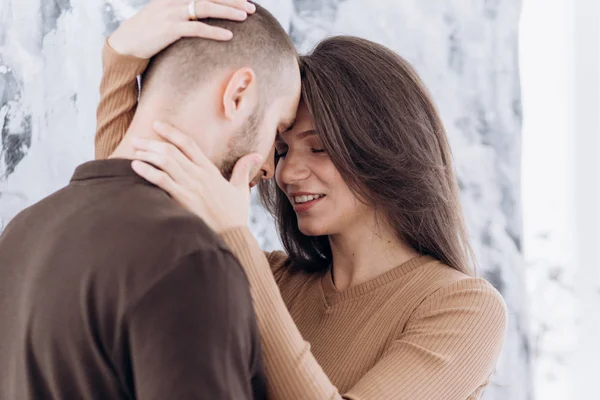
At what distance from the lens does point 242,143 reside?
1281 mm

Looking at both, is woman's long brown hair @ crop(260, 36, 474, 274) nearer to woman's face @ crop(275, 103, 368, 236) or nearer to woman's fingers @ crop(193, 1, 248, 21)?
woman's face @ crop(275, 103, 368, 236)

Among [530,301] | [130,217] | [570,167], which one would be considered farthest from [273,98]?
[570,167]

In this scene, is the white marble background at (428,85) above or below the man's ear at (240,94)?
below

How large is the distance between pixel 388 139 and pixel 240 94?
538 mm

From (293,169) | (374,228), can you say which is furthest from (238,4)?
(374,228)

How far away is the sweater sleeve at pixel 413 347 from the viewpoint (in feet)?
4.09

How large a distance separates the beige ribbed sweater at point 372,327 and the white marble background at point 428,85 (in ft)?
1.40

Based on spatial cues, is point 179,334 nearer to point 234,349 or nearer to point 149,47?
point 234,349

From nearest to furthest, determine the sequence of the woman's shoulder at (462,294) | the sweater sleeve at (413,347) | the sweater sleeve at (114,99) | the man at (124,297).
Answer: the man at (124,297) < the sweater sleeve at (413,347) < the sweater sleeve at (114,99) < the woman's shoulder at (462,294)

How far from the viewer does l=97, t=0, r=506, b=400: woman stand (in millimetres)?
1484

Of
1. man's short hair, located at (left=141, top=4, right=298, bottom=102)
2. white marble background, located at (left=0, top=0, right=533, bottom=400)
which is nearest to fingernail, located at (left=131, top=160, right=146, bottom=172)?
man's short hair, located at (left=141, top=4, right=298, bottom=102)

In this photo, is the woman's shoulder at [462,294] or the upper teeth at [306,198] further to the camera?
the upper teeth at [306,198]

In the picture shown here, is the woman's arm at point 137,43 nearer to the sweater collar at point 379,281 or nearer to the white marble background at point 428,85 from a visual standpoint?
the white marble background at point 428,85

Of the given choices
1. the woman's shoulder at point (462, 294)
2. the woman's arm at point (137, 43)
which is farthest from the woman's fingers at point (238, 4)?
the woman's shoulder at point (462, 294)
